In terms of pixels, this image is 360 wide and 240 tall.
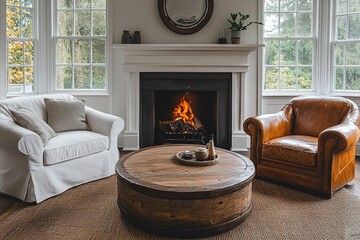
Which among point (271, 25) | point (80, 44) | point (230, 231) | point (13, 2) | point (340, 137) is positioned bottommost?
point (230, 231)

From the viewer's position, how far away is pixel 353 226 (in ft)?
9.07

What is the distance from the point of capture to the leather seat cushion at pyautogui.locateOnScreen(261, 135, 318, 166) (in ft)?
11.3

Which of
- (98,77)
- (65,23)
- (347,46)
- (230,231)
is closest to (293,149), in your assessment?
(230,231)

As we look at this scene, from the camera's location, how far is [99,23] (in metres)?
5.31

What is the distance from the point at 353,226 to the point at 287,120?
1.63 meters

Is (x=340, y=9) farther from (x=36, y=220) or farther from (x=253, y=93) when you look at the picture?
(x=36, y=220)

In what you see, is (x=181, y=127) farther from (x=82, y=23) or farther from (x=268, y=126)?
(x=82, y=23)

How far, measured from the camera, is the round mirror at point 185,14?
5102 mm

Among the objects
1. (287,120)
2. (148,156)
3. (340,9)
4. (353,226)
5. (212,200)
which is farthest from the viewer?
(340,9)

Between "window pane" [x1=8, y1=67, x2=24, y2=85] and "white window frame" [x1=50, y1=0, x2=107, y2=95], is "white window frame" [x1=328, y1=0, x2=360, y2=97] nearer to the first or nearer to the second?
"white window frame" [x1=50, y1=0, x2=107, y2=95]

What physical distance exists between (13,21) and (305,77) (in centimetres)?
404

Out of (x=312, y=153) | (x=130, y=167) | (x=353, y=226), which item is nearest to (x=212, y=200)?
(x=130, y=167)

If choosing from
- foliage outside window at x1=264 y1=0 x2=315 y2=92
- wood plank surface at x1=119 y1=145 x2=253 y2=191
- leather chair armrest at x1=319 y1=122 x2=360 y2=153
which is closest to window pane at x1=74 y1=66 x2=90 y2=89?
wood plank surface at x1=119 y1=145 x2=253 y2=191

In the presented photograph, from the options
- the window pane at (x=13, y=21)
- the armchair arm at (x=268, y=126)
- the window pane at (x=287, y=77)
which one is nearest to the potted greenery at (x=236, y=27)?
the window pane at (x=287, y=77)
